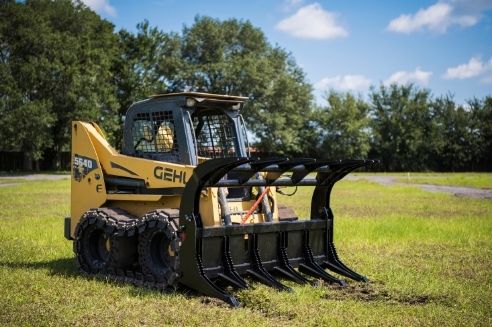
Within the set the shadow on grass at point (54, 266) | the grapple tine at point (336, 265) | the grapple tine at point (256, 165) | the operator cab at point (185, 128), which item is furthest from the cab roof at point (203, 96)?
the shadow on grass at point (54, 266)

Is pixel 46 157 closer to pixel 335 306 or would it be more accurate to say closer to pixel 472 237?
pixel 472 237

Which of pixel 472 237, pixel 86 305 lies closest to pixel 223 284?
pixel 86 305

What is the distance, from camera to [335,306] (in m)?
8.28

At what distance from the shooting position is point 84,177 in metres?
11.2

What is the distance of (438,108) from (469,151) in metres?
7.78

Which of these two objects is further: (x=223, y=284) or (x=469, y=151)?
(x=469, y=151)

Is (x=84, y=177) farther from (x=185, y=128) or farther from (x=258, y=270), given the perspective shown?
(x=258, y=270)

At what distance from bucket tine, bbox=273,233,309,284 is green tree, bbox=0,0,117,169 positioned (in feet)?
138

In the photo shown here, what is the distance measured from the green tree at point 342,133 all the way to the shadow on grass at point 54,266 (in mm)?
66498

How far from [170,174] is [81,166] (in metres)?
2.14

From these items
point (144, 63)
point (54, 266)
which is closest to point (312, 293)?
point (54, 266)

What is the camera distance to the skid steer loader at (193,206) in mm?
9102

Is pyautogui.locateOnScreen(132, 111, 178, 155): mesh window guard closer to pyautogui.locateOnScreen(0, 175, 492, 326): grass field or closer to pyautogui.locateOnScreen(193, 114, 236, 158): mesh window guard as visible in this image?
pyautogui.locateOnScreen(193, 114, 236, 158): mesh window guard

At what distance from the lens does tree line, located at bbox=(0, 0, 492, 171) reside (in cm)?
5241
